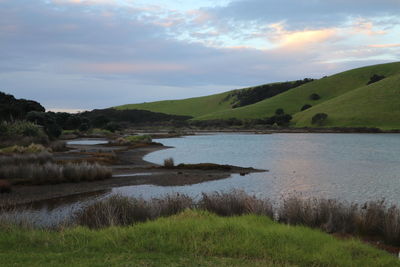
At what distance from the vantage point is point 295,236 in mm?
10234

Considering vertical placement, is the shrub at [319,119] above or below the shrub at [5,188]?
above

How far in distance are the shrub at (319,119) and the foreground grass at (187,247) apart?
400ft

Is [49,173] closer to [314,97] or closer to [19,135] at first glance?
[19,135]

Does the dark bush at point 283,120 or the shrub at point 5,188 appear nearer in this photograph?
the shrub at point 5,188

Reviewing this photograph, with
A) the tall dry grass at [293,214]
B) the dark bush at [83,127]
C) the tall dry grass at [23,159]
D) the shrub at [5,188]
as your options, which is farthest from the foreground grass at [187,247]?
the dark bush at [83,127]

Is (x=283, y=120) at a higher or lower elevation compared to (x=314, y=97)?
lower

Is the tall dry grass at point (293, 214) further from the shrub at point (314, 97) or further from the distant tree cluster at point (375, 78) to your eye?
the shrub at point (314, 97)

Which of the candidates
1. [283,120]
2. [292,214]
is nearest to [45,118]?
[292,214]

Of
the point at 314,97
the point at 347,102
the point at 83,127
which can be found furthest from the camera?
the point at 314,97

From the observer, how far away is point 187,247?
9.61m

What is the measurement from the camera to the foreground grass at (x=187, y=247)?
8.53 metres

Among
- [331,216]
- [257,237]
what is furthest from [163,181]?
[257,237]

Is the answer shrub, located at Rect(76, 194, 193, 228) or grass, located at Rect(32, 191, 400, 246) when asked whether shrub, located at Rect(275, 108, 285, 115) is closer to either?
grass, located at Rect(32, 191, 400, 246)

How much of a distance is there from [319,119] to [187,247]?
413 feet
